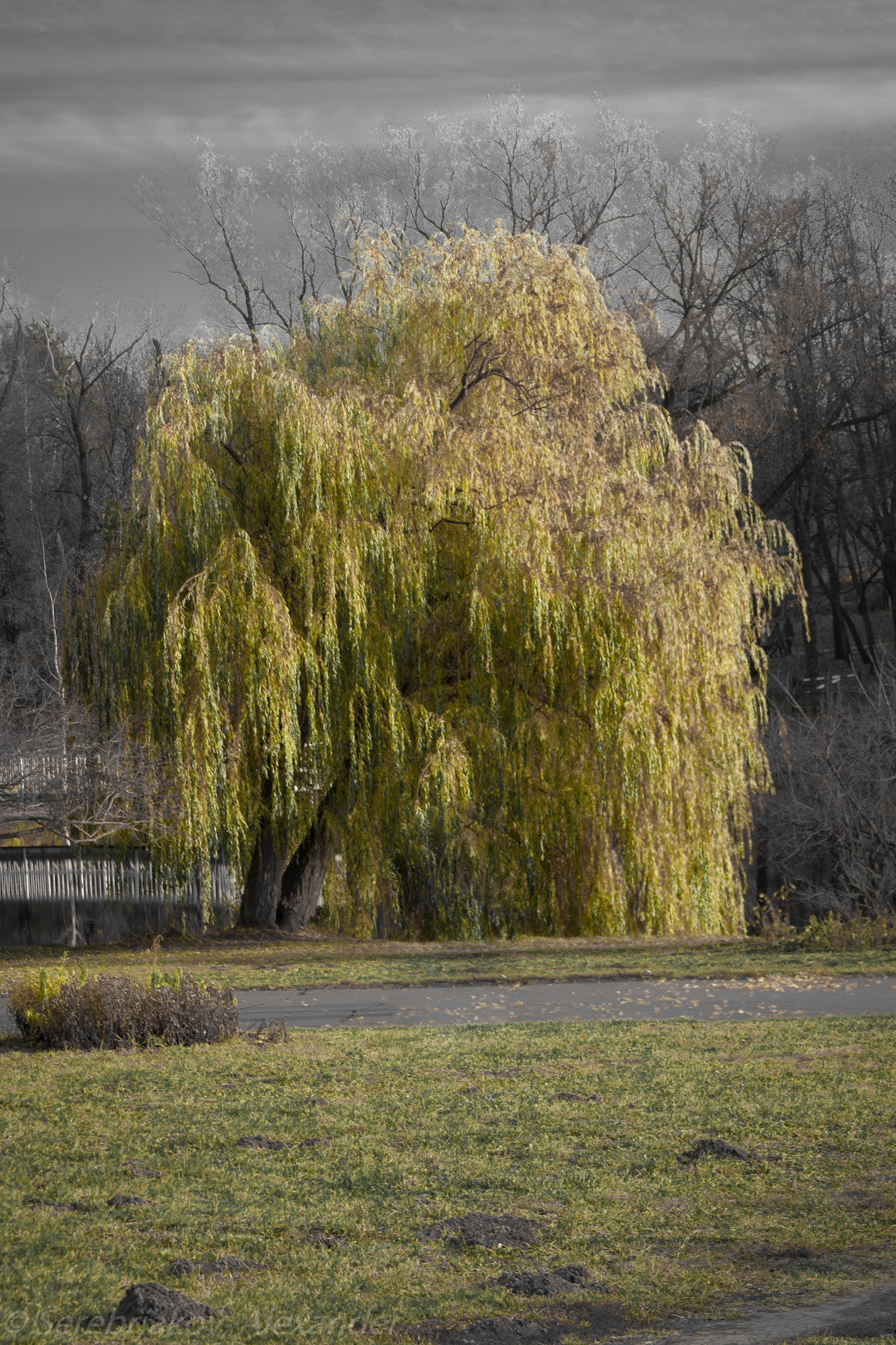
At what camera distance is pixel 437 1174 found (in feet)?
19.4

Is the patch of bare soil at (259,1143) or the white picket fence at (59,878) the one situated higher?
the white picket fence at (59,878)

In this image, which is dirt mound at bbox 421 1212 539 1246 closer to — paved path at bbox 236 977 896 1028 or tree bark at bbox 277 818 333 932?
paved path at bbox 236 977 896 1028

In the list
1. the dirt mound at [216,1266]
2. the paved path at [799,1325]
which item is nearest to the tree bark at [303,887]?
the dirt mound at [216,1266]

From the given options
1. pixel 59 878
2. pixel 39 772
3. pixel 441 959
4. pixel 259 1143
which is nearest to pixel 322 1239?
pixel 259 1143

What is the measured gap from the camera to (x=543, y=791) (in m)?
16.9

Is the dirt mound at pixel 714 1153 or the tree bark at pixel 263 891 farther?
the tree bark at pixel 263 891

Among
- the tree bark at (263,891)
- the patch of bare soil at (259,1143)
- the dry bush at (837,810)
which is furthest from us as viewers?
the dry bush at (837,810)

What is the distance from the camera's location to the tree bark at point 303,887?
1817 centimetres

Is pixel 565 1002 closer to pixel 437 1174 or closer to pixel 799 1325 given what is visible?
pixel 437 1174

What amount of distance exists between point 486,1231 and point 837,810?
1586 centimetres

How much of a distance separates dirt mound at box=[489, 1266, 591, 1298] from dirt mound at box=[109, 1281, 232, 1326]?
0.97m

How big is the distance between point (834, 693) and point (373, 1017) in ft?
98.8

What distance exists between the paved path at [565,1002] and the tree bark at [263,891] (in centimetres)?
581

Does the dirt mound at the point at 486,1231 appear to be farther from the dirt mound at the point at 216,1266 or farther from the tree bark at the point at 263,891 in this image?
the tree bark at the point at 263,891
